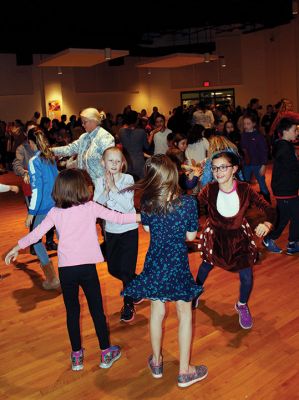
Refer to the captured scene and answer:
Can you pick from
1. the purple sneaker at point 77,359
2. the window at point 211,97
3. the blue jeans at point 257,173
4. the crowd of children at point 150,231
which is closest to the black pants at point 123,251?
the crowd of children at point 150,231

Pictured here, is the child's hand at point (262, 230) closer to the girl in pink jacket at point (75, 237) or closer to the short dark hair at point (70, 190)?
the girl in pink jacket at point (75, 237)

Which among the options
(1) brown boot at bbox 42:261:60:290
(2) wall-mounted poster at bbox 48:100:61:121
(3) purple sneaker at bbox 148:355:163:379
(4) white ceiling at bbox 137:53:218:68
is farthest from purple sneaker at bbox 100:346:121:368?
(2) wall-mounted poster at bbox 48:100:61:121

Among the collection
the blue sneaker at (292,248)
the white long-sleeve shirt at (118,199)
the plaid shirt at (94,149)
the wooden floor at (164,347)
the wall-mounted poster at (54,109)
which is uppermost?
the wall-mounted poster at (54,109)

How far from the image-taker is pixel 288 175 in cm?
459

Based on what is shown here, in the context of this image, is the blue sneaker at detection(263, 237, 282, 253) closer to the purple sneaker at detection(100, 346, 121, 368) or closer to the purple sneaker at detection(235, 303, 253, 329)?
the purple sneaker at detection(235, 303, 253, 329)

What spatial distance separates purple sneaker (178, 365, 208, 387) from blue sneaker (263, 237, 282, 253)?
246cm

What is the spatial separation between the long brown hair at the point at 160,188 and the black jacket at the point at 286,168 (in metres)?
2.40

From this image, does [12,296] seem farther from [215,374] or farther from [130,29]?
[130,29]

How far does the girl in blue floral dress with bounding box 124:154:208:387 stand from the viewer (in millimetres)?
2410

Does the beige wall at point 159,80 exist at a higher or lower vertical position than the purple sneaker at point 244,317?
higher

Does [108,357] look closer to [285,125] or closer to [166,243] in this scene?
[166,243]

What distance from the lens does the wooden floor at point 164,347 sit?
8.51 feet

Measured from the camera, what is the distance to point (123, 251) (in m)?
3.24

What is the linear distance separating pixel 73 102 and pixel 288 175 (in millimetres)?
14172
